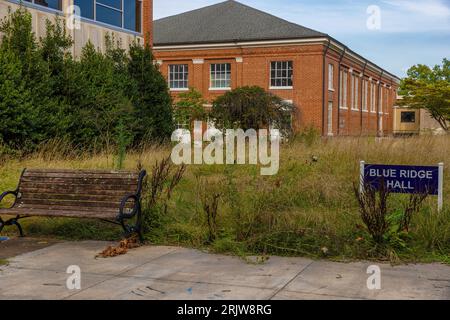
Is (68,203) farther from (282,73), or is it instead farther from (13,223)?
(282,73)

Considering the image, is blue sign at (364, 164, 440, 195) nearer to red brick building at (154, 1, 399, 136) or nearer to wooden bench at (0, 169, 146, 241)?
wooden bench at (0, 169, 146, 241)

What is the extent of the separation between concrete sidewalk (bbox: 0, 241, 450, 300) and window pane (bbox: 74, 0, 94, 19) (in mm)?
14112

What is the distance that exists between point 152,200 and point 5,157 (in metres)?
7.28

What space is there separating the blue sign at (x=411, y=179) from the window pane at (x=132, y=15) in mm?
16056

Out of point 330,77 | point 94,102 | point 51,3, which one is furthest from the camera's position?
point 330,77

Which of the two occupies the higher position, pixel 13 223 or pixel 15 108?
pixel 15 108

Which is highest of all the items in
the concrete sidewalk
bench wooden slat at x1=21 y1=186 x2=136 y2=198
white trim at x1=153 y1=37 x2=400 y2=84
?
white trim at x1=153 y1=37 x2=400 y2=84

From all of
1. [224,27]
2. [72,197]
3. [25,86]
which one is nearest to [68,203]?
[72,197]

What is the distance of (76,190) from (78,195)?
89mm

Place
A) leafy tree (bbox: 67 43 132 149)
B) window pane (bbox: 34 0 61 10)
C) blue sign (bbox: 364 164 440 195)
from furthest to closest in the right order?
window pane (bbox: 34 0 61 10) < leafy tree (bbox: 67 43 132 149) < blue sign (bbox: 364 164 440 195)

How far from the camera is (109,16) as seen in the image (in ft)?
69.2

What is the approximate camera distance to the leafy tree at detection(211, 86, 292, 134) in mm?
21656

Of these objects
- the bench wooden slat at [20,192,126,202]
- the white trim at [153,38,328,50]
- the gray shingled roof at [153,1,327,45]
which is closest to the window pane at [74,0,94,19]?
the bench wooden slat at [20,192,126,202]
